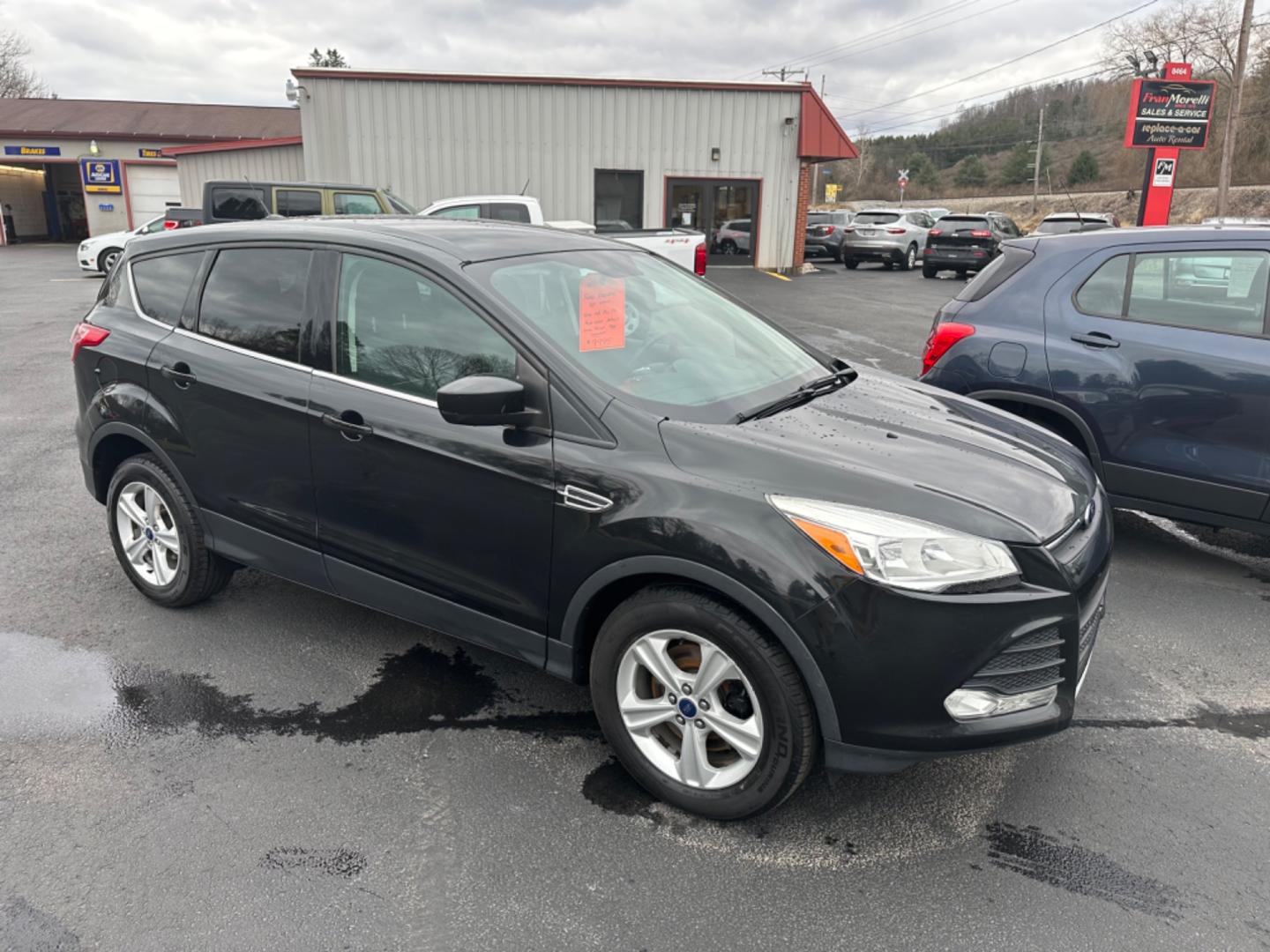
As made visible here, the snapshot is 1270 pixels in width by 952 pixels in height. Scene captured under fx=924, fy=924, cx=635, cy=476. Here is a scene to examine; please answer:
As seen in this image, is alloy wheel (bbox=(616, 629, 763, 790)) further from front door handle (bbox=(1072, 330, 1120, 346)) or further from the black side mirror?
front door handle (bbox=(1072, 330, 1120, 346))

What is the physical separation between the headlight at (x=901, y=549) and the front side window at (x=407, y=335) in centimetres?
112

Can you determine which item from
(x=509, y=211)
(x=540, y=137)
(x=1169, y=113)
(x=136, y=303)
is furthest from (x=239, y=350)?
(x=1169, y=113)

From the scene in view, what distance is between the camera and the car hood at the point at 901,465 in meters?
2.58

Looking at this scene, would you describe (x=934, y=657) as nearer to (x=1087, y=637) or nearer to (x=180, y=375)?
(x=1087, y=637)

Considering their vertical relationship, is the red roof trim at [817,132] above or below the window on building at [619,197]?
above

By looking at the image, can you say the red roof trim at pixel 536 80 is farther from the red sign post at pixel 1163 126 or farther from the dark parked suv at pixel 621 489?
the dark parked suv at pixel 621 489

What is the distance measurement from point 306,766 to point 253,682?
68 centimetres

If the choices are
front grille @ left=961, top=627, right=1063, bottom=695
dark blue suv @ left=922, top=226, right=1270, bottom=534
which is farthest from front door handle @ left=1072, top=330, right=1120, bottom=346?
front grille @ left=961, top=627, right=1063, bottom=695

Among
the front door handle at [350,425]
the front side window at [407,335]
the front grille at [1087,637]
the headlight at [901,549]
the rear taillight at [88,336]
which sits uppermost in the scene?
the front side window at [407,335]

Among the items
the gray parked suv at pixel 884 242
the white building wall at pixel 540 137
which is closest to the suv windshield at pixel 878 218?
the gray parked suv at pixel 884 242

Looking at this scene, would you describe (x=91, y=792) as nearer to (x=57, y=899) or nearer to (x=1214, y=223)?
(x=57, y=899)

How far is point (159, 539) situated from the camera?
4.11m

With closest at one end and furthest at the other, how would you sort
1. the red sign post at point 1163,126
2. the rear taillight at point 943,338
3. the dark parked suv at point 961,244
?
the rear taillight at point 943,338 → the red sign post at point 1163,126 → the dark parked suv at point 961,244

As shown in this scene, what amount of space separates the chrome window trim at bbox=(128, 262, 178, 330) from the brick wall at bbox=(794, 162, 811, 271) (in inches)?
858
